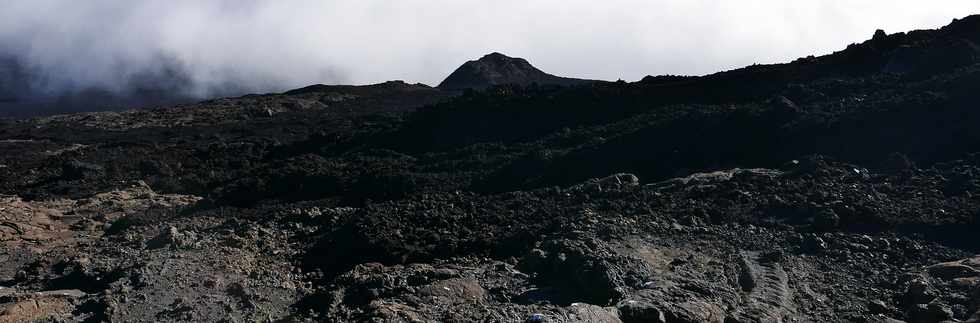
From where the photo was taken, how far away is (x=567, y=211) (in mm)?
12398

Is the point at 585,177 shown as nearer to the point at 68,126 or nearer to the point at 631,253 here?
the point at 631,253

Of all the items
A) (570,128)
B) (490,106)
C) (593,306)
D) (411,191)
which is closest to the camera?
(593,306)

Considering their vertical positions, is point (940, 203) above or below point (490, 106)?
below

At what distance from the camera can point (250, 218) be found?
1322 cm

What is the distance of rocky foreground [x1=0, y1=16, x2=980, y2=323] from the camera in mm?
9703

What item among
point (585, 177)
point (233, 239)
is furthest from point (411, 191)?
point (233, 239)

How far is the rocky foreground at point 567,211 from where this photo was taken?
9.70 meters

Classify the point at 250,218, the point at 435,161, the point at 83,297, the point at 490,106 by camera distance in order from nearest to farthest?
1. the point at 83,297
2. the point at 250,218
3. the point at 435,161
4. the point at 490,106

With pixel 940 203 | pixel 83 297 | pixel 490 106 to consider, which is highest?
pixel 490 106

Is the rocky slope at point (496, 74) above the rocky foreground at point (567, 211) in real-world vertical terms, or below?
above

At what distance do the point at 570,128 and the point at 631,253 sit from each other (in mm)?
9763

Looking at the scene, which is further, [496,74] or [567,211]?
[496,74]

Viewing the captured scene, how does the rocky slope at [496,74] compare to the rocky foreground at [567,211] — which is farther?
the rocky slope at [496,74]

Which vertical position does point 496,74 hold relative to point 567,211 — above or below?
above
